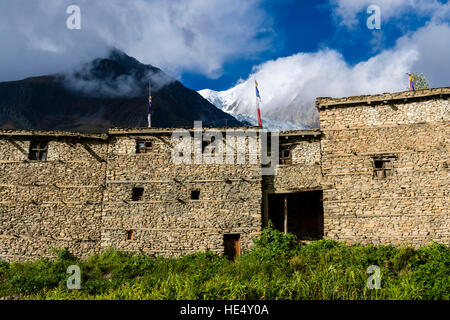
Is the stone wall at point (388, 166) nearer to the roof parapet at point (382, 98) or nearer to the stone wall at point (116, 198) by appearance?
the roof parapet at point (382, 98)

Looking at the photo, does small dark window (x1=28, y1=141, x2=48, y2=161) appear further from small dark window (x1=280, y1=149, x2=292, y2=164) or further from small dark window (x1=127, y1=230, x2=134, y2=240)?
small dark window (x1=280, y1=149, x2=292, y2=164)

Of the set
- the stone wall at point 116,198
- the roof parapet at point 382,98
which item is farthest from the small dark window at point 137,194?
the roof parapet at point 382,98

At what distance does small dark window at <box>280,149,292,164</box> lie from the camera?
66.8 ft

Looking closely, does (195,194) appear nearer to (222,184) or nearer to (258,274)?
(222,184)

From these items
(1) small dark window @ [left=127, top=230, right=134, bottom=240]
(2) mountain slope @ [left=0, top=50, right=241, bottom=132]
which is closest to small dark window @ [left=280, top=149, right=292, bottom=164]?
(1) small dark window @ [left=127, top=230, right=134, bottom=240]

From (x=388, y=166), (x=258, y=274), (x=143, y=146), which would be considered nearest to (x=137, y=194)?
(x=143, y=146)

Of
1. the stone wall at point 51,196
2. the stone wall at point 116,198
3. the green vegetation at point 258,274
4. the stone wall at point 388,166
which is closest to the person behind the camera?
the green vegetation at point 258,274

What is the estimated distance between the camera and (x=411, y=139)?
18562 millimetres

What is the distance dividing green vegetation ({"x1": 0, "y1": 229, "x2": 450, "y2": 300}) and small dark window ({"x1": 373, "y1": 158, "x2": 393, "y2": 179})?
13.1 ft

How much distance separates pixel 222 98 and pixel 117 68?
3770 cm

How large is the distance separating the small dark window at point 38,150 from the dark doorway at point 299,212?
14.1 m

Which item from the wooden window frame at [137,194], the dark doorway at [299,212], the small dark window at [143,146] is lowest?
the dark doorway at [299,212]

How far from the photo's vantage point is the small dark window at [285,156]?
2036 centimetres
